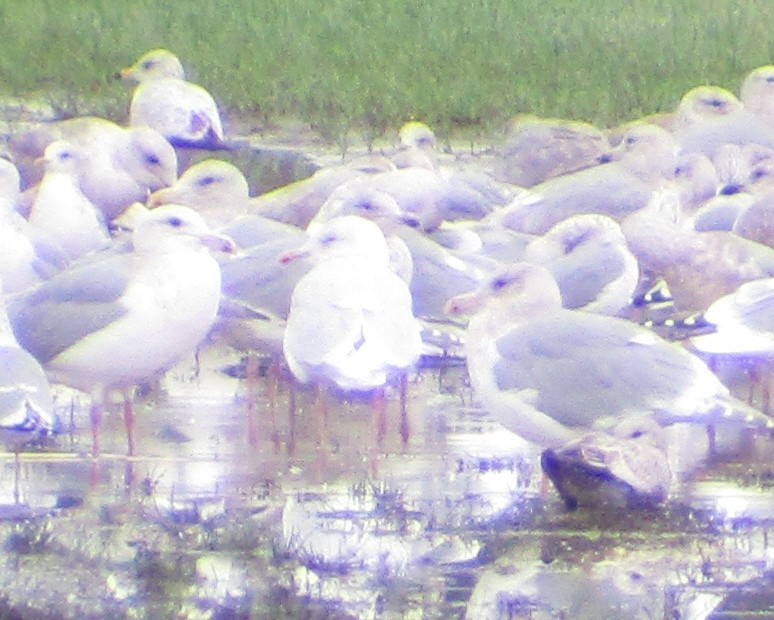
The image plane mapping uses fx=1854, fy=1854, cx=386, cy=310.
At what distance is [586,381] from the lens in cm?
641

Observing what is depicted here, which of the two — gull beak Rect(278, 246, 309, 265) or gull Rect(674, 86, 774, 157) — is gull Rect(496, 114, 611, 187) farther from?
gull beak Rect(278, 246, 309, 265)

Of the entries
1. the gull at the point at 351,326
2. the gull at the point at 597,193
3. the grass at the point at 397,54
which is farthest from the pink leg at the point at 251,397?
the grass at the point at 397,54

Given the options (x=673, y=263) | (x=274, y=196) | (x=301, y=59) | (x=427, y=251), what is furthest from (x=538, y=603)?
(x=301, y=59)

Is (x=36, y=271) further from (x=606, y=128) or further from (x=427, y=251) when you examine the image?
(x=606, y=128)

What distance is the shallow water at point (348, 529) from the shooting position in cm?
520

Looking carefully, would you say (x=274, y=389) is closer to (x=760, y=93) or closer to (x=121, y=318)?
(x=121, y=318)

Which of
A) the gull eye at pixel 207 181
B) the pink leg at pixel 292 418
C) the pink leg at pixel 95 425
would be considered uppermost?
the gull eye at pixel 207 181

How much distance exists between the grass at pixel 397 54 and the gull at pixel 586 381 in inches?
263

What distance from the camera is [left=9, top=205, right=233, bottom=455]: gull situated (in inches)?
275

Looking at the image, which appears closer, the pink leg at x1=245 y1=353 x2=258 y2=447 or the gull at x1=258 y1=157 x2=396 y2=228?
the pink leg at x1=245 y1=353 x2=258 y2=447

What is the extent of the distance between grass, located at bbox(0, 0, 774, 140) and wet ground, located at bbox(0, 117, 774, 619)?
6.24 metres

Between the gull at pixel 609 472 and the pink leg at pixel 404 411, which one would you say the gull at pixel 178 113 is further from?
the gull at pixel 609 472

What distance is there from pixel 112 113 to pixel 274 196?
13.2 ft

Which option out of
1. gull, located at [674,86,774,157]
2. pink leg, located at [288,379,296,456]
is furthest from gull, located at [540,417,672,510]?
gull, located at [674,86,774,157]
